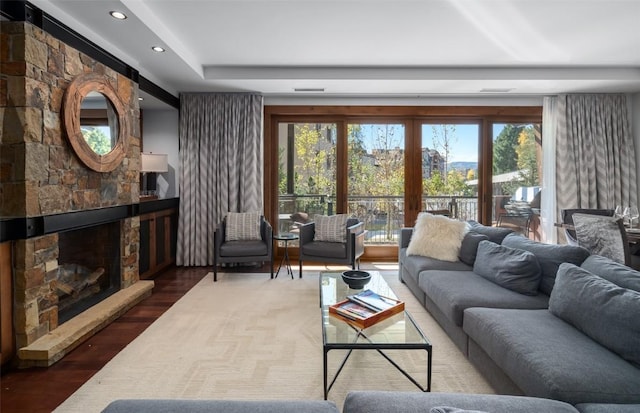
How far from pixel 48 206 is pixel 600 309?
3.49m

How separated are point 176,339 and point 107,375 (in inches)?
22.5

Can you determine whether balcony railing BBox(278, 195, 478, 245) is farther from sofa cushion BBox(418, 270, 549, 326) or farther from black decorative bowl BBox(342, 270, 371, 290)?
black decorative bowl BBox(342, 270, 371, 290)

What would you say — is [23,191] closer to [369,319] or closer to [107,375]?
[107,375]

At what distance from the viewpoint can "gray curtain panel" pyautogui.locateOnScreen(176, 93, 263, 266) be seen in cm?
523

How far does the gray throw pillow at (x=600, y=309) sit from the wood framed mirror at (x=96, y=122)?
3.58m

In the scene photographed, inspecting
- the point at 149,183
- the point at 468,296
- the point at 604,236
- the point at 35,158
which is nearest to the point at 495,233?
the point at 604,236

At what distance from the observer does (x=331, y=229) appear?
476 cm

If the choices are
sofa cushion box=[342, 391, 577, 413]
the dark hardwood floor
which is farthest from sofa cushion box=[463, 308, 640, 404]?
the dark hardwood floor

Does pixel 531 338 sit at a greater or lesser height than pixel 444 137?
lesser

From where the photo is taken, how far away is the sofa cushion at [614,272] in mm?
1941

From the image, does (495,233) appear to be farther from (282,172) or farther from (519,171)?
(282,172)

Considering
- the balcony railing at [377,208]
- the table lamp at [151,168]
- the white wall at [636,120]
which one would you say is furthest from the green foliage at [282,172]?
the white wall at [636,120]

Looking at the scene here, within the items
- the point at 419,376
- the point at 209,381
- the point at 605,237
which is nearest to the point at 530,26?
the point at 605,237

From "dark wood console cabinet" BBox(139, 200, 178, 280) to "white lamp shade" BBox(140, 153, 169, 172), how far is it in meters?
0.47
